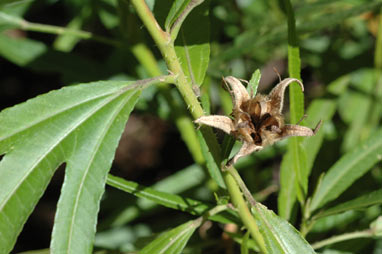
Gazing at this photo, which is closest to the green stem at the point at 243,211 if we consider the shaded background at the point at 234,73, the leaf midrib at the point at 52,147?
Answer: the leaf midrib at the point at 52,147

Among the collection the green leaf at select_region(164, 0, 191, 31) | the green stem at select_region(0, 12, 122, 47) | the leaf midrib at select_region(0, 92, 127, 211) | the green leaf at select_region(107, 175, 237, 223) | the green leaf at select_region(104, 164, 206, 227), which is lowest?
the green leaf at select_region(107, 175, 237, 223)

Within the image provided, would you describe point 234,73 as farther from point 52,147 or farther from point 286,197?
point 52,147

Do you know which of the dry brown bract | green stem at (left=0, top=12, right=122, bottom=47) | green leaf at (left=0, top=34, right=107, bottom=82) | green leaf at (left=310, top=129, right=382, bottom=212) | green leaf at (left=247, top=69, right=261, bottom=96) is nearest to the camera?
the dry brown bract

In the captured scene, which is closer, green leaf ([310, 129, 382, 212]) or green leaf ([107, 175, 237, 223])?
green leaf ([107, 175, 237, 223])

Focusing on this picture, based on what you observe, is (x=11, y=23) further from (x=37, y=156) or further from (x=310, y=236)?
(x=310, y=236)

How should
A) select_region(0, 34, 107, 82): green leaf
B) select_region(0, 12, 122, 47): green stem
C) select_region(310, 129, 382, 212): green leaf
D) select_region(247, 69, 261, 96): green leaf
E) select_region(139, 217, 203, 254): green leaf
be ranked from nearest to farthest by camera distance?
select_region(247, 69, 261, 96): green leaf → select_region(139, 217, 203, 254): green leaf → select_region(310, 129, 382, 212): green leaf → select_region(0, 12, 122, 47): green stem → select_region(0, 34, 107, 82): green leaf

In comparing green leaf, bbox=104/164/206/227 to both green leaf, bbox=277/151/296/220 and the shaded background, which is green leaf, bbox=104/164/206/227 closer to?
the shaded background

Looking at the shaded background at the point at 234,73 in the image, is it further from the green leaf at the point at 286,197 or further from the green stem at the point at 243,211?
the green stem at the point at 243,211

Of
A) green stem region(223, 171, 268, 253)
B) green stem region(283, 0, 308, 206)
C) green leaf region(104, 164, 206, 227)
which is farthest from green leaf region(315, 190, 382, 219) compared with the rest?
green leaf region(104, 164, 206, 227)
